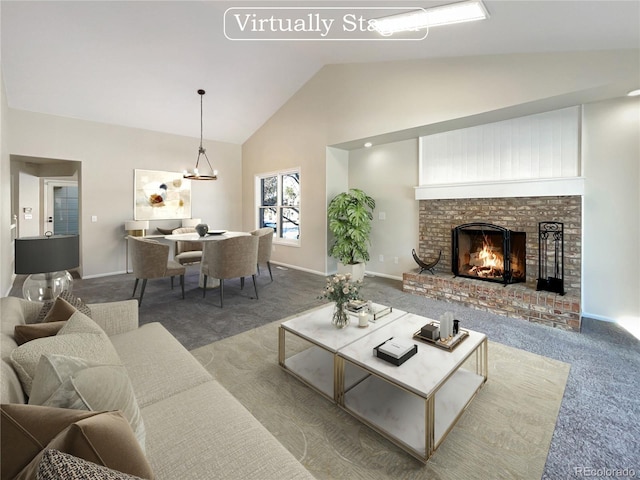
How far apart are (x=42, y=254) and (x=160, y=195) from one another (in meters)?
4.58

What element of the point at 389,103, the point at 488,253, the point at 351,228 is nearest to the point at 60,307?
the point at 351,228

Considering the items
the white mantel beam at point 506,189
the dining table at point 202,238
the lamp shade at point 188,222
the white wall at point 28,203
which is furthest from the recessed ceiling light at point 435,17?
the white wall at point 28,203

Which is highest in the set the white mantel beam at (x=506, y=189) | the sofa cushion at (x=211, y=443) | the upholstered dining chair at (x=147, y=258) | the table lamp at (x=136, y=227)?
the white mantel beam at (x=506, y=189)

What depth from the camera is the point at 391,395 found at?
1917mm

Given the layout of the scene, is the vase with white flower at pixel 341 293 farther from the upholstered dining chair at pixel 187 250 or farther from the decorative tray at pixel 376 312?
the upholstered dining chair at pixel 187 250

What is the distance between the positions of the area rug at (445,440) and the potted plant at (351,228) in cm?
279

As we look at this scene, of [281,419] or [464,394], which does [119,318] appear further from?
[464,394]

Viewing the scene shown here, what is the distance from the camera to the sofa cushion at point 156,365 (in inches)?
54.5

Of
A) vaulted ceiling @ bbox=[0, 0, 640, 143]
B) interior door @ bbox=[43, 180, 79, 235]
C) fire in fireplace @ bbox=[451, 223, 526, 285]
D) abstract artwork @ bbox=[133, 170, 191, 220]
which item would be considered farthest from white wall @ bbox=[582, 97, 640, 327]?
interior door @ bbox=[43, 180, 79, 235]

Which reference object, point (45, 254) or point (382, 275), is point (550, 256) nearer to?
point (382, 275)

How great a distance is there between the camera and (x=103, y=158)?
5434 mm

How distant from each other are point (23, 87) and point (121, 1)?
87.6 inches

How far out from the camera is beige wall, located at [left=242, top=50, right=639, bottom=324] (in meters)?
3.00

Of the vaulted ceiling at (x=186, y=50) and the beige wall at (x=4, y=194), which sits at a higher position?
the vaulted ceiling at (x=186, y=50)
